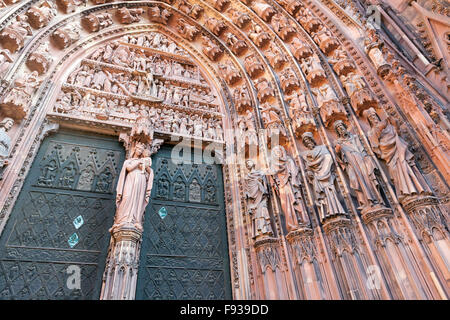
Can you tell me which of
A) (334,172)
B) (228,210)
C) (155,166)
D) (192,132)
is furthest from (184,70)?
(334,172)

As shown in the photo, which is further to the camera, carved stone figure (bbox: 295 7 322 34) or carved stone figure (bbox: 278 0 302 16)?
carved stone figure (bbox: 278 0 302 16)

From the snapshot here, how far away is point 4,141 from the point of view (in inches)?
158

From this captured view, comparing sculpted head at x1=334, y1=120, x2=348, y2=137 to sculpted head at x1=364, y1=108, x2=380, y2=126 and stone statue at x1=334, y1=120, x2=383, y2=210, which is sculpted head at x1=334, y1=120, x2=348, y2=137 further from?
sculpted head at x1=364, y1=108, x2=380, y2=126

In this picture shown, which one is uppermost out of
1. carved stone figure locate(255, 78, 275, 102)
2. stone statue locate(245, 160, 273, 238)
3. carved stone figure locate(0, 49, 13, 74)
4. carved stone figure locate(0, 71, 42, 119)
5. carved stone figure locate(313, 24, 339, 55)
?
carved stone figure locate(313, 24, 339, 55)

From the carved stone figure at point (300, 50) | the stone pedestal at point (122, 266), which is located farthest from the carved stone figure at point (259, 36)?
the stone pedestal at point (122, 266)

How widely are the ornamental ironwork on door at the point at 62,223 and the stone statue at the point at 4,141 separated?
0.49 metres

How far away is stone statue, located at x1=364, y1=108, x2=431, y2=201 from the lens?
12.0 ft

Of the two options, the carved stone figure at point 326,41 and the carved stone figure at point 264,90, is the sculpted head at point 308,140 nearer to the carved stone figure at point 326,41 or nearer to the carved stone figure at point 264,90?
the carved stone figure at point 264,90

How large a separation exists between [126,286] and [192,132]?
3138 mm

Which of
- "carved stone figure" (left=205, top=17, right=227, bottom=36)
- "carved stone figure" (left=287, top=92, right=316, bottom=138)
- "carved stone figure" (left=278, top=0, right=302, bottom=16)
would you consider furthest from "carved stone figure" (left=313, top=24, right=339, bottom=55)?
"carved stone figure" (left=205, top=17, right=227, bottom=36)

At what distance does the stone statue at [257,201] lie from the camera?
4145 mm

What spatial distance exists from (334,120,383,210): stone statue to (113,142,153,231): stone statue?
2.86m

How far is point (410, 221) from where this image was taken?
3.53 metres

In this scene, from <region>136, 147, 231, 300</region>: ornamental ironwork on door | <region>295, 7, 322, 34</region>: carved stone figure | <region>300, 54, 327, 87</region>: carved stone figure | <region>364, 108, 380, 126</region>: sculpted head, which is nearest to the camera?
<region>136, 147, 231, 300</region>: ornamental ironwork on door
